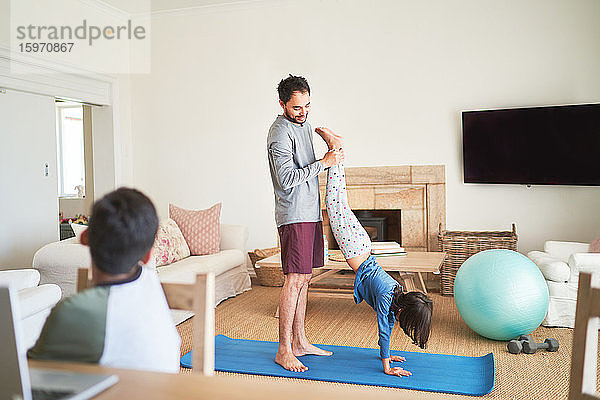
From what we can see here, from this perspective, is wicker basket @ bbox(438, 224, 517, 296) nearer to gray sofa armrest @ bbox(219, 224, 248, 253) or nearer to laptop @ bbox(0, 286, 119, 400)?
gray sofa armrest @ bbox(219, 224, 248, 253)

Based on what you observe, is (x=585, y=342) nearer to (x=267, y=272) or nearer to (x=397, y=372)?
(x=397, y=372)

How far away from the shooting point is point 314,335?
4.02 metres

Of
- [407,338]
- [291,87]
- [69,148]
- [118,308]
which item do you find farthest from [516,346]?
[69,148]

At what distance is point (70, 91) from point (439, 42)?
3.72m

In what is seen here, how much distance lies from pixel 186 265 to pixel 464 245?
8.03ft

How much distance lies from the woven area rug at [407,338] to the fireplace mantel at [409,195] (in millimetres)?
745

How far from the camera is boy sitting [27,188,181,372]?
101 centimetres

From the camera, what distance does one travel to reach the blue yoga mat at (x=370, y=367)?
9.78 feet

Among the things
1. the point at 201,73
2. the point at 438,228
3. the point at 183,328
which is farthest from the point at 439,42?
the point at 183,328

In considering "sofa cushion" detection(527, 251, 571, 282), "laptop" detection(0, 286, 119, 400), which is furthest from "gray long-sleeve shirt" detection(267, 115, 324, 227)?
"laptop" detection(0, 286, 119, 400)

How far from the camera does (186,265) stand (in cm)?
463

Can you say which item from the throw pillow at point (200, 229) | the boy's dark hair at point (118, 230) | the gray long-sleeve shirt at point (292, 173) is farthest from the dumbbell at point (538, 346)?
the boy's dark hair at point (118, 230)

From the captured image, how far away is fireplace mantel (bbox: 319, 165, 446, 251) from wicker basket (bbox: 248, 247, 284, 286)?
990mm

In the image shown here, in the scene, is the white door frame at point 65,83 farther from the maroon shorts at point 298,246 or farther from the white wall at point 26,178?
the maroon shorts at point 298,246
